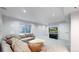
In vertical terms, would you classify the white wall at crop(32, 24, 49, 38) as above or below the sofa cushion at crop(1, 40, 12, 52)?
above

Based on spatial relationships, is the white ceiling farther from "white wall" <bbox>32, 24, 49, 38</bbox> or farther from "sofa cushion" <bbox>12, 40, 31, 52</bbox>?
"sofa cushion" <bbox>12, 40, 31, 52</bbox>

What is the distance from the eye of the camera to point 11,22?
175 centimetres

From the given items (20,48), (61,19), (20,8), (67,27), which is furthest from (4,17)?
(67,27)

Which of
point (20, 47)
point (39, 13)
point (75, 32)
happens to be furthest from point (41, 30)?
point (75, 32)

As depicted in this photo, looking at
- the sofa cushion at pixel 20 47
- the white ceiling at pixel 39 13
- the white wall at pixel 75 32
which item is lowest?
the sofa cushion at pixel 20 47

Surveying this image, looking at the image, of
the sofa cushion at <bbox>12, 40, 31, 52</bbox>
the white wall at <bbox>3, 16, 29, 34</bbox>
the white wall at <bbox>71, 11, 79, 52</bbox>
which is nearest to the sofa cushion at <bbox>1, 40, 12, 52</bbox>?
the sofa cushion at <bbox>12, 40, 31, 52</bbox>

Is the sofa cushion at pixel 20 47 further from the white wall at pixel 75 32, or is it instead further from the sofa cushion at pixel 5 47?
the white wall at pixel 75 32

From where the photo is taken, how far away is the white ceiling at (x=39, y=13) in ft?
5.69

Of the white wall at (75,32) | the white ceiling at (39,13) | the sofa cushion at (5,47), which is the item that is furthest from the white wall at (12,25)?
the white wall at (75,32)

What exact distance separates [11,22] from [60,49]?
1118mm

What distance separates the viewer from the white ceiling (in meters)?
A: 1.73

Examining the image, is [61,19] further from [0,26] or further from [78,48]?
[0,26]

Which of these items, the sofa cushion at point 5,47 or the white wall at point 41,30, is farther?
the white wall at point 41,30

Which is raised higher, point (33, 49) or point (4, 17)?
point (4, 17)
